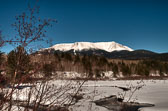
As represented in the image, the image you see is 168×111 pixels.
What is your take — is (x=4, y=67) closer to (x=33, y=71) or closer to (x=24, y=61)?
(x=24, y=61)

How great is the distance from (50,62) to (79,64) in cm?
6466

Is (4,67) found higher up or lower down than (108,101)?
higher up

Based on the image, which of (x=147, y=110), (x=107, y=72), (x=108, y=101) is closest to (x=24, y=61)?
(x=147, y=110)

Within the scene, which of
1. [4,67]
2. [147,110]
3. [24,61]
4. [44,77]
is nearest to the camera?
[24,61]

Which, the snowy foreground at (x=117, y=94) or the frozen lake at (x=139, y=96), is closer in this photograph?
the snowy foreground at (x=117, y=94)

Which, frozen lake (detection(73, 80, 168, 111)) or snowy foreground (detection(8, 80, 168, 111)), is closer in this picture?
snowy foreground (detection(8, 80, 168, 111))

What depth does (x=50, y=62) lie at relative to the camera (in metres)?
2.12

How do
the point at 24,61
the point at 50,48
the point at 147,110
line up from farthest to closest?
the point at 147,110 < the point at 50,48 < the point at 24,61

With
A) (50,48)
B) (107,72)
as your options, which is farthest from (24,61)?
(107,72)

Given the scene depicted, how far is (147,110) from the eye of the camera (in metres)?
7.81

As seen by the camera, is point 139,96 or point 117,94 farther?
point 117,94

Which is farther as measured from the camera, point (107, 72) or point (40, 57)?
point (107, 72)

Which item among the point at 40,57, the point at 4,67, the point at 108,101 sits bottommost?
the point at 108,101

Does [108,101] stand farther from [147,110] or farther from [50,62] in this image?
[50,62]
